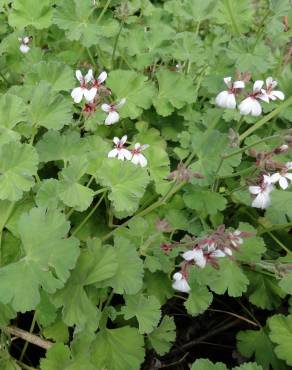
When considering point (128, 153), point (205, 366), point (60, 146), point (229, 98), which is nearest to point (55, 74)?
point (60, 146)

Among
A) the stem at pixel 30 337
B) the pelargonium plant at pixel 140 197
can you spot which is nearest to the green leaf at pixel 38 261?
the pelargonium plant at pixel 140 197

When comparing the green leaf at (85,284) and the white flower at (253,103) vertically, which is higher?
the white flower at (253,103)

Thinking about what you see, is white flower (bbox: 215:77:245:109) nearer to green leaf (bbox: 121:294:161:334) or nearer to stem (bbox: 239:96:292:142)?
stem (bbox: 239:96:292:142)

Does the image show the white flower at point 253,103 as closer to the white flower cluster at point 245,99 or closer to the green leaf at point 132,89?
the white flower cluster at point 245,99

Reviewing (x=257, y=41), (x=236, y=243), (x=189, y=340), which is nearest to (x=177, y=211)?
(x=236, y=243)

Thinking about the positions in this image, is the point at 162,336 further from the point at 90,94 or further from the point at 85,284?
the point at 90,94

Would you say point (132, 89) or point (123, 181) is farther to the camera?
point (132, 89)

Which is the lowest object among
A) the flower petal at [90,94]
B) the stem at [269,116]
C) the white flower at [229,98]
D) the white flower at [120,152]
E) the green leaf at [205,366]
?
the green leaf at [205,366]
